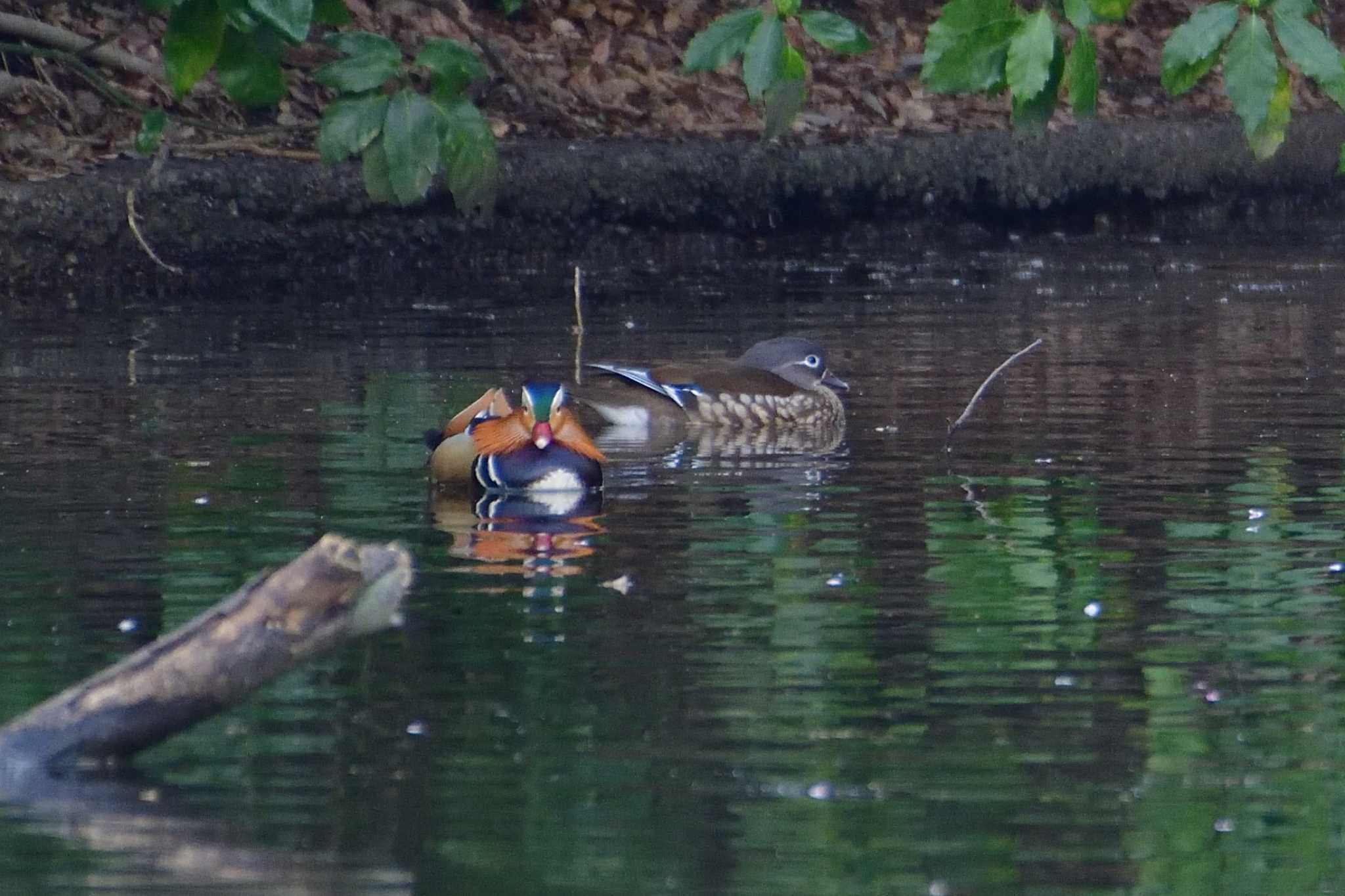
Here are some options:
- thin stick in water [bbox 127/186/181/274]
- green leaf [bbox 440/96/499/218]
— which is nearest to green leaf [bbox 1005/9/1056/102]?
green leaf [bbox 440/96/499/218]

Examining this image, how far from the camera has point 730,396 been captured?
10484mm

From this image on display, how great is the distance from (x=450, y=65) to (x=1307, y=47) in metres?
3.49

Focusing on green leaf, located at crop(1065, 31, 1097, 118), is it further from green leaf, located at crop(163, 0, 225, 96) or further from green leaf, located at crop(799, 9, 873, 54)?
green leaf, located at crop(163, 0, 225, 96)

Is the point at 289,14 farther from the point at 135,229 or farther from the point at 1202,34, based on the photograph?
the point at 135,229

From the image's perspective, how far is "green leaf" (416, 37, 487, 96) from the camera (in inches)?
349

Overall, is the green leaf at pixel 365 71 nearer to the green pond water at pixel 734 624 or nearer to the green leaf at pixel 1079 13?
the green pond water at pixel 734 624

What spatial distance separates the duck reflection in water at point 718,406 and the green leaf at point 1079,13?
3.67 metres

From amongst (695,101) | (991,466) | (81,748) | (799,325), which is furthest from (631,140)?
(81,748)

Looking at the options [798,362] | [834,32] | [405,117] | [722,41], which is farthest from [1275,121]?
[798,362]

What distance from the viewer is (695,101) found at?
1772cm

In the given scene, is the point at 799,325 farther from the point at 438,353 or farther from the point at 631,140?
the point at 631,140

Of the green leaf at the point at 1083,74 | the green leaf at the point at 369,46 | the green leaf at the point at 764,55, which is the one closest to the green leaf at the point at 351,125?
the green leaf at the point at 369,46

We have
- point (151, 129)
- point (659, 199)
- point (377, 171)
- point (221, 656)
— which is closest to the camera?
point (221, 656)

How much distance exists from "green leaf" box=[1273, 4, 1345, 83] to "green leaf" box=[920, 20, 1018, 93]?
0.60m
